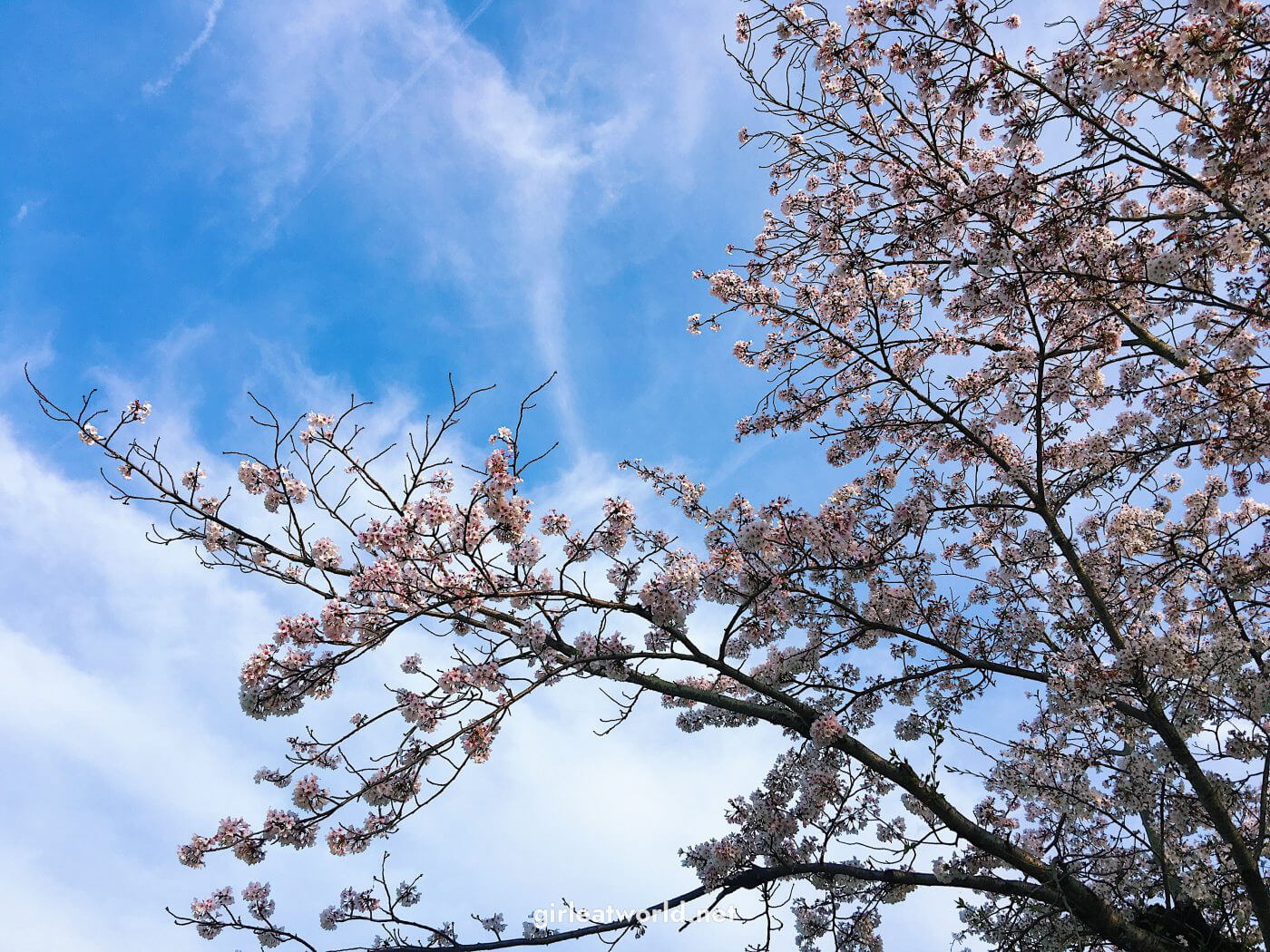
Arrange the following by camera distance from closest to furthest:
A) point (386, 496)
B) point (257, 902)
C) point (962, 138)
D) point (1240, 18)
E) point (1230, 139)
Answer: point (1240, 18), point (1230, 139), point (386, 496), point (257, 902), point (962, 138)

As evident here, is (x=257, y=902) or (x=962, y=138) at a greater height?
(x=962, y=138)

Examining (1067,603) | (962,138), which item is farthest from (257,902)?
(962,138)

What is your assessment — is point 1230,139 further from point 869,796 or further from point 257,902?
point 257,902

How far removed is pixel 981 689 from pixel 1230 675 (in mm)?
2161

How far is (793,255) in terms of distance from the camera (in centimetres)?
894

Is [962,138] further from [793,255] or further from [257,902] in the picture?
[257,902]

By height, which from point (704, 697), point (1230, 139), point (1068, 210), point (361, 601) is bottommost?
point (704, 697)

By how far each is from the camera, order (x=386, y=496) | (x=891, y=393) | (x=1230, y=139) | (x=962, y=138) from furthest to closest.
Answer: (x=891, y=393), (x=962, y=138), (x=386, y=496), (x=1230, y=139)

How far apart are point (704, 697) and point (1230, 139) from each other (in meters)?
5.46

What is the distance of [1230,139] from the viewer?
5.50 meters

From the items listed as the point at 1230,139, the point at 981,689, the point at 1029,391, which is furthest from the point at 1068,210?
the point at 981,689

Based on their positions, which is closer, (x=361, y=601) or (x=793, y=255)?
(x=361, y=601)

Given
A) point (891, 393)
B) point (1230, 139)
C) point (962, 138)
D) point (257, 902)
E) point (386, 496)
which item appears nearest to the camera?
point (1230, 139)

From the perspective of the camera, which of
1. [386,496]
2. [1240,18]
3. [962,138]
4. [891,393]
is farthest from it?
[891,393]
